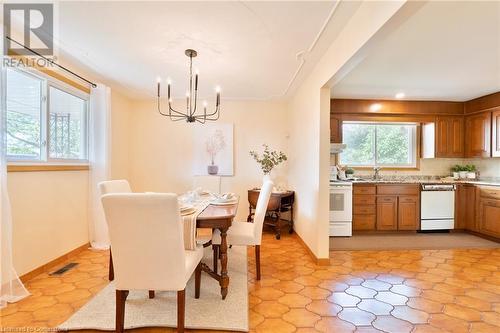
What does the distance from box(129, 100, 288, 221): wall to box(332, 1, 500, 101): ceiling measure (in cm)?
144

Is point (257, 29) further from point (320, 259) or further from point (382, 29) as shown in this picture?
point (320, 259)

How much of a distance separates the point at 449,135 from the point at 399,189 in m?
1.42

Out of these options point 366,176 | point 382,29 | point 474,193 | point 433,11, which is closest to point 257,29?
point 382,29

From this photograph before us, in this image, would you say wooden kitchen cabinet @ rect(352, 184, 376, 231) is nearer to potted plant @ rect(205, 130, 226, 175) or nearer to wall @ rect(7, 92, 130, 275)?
potted plant @ rect(205, 130, 226, 175)

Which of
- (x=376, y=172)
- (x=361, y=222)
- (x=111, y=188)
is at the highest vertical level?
(x=376, y=172)

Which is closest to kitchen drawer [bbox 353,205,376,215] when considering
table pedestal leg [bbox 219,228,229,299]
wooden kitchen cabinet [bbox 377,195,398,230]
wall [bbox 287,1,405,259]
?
wooden kitchen cabinet [bbox 377,195,398,230]

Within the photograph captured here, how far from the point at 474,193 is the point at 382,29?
12.9 ft

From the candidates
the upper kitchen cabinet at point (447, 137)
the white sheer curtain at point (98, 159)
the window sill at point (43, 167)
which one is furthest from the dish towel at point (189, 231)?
the upper kitchen cabinet at point (447, 137)

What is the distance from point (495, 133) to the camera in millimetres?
4086

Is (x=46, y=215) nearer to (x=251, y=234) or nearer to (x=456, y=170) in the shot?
(x=251, y=234)

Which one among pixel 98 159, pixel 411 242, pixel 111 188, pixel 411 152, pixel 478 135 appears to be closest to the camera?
pixel 111 188

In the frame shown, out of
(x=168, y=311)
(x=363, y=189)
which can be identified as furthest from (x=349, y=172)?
(x=168, y=311)

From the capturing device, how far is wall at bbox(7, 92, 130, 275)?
7.89 feet

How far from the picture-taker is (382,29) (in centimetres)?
167
